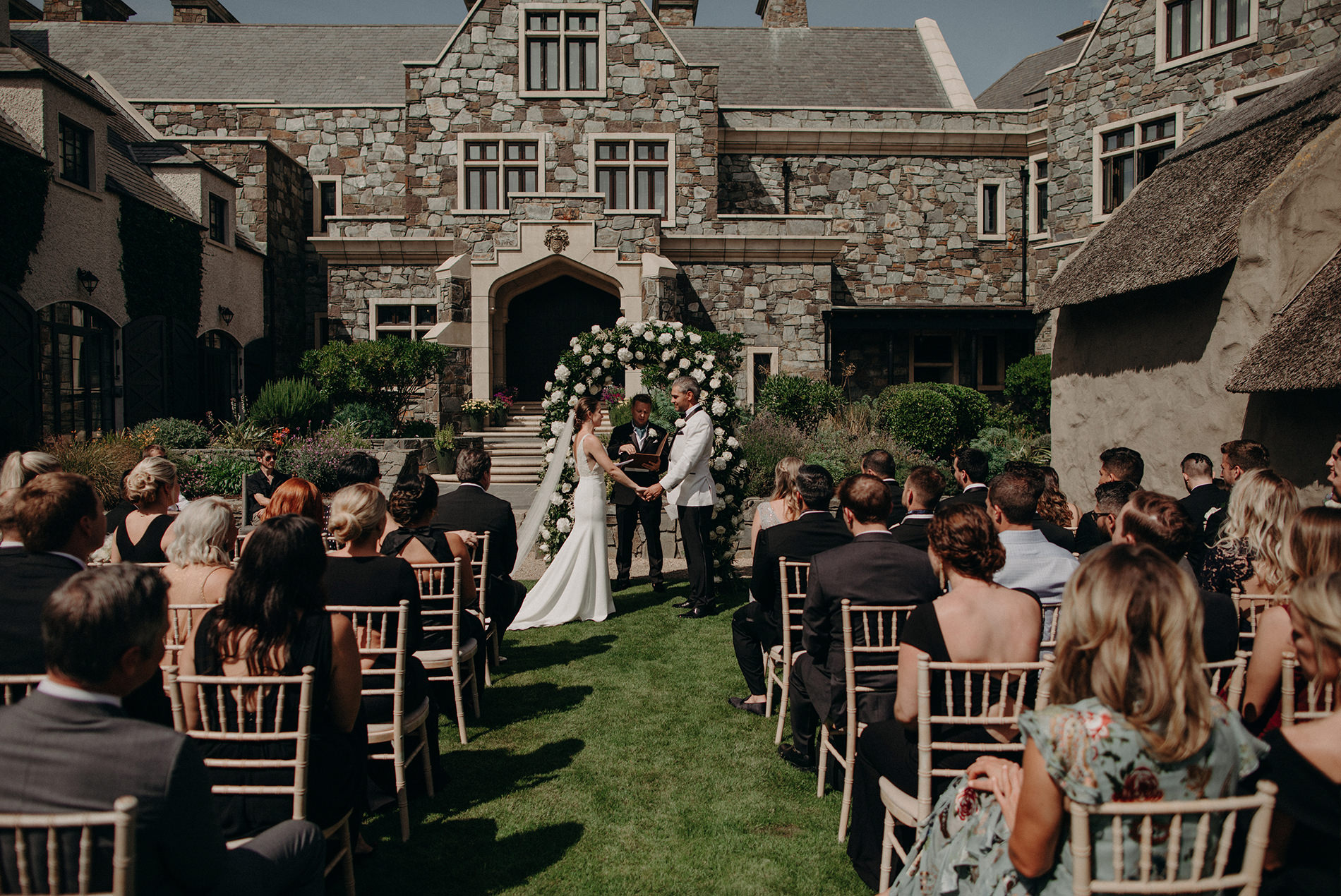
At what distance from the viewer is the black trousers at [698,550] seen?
24.0 ft

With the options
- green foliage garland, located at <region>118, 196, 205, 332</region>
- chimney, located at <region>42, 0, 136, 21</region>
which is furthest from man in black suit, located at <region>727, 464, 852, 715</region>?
chimney, located at <region>42, 0, 136, 21</region>

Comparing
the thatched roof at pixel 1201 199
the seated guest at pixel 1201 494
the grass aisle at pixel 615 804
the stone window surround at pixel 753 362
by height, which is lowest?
the grass aisle at pixel 615 804

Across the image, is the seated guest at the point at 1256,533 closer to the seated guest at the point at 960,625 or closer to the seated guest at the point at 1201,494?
the seated guest at the point at 1201,494

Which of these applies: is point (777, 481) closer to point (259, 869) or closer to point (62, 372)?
point (259, 869)

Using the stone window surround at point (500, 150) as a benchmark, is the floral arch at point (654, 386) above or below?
below

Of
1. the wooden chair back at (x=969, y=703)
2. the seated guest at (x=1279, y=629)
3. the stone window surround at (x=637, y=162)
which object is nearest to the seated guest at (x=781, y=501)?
the wooden chair back at (x=969, y=703)

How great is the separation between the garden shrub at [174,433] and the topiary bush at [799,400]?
9.79 m

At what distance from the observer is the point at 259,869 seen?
2.20m

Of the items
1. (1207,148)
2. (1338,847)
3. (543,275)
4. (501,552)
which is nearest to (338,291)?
(543,275)

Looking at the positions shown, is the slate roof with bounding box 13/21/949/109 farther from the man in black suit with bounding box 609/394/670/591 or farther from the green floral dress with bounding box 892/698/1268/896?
the green floral dress with bounding box 892/698/1268/896

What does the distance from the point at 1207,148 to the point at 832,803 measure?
8576 millimetres

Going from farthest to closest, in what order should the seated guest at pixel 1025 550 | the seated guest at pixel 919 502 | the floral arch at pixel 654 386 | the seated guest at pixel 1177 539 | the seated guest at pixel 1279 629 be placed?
the floral arch at pixel 654 386 < the seated guest at pixel 919 502 < the seated guest at pixel 1025 550 < the seated guest at pixel 1177 539 < the seated guest at pixel 1279 629

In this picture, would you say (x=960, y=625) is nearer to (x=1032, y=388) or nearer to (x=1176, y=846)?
(x=1176, y=846)

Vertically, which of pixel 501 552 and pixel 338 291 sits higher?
pixel 338 291
